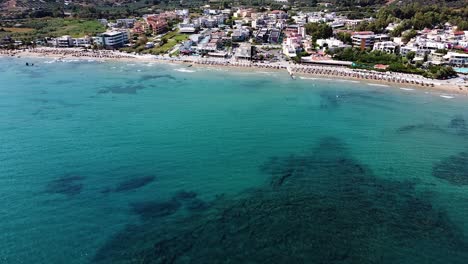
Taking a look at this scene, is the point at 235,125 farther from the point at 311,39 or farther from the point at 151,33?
the point at 151,33

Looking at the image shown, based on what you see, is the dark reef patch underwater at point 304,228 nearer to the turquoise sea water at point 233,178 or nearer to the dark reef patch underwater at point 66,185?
the turquoise sea water at point 233,178

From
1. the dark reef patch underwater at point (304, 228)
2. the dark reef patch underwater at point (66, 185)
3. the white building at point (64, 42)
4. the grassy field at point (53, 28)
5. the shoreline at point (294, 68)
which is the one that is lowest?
the dark reef patch underwater at point (304, 228)

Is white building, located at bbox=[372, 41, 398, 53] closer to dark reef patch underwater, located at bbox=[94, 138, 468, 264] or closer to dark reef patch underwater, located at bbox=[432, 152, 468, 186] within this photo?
dark reef patch underwater, located at bbox=[432, 152, 468, 186]

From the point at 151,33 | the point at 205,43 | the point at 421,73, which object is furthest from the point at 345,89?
the point at 151,33

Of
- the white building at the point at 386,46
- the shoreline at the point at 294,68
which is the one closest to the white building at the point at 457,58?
the shoreline at the point at 294,68

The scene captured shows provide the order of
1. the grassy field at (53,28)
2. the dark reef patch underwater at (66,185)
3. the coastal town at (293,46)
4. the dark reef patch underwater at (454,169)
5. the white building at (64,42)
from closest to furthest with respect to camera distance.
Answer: the dark reef patch underwater at (66,185) → the dark reef patch underwater at (454,169) → the coastal town at (293,46) → the white building at (64,42) → the grassy field at (53,28)

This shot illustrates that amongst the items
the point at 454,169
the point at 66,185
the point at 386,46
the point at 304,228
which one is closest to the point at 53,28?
the point at 66,185

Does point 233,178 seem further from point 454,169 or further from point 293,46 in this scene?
point 293,46
